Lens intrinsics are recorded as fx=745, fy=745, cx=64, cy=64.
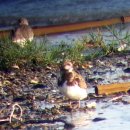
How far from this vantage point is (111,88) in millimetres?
8938

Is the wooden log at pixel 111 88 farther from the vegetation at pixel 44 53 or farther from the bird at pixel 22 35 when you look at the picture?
the bird at pixel 22 35

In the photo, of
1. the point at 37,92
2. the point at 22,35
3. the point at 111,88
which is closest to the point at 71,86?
the point at 111,88

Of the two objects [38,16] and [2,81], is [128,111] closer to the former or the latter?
[2,81]

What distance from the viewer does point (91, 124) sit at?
7801 millimetres

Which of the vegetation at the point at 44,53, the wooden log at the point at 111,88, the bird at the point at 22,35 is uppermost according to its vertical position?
the bird at the point at 22,35

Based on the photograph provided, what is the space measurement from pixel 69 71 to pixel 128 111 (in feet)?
3.43

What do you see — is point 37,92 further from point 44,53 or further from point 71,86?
point 44,53

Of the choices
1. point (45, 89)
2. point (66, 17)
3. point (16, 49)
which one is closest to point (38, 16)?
point (66, 17)

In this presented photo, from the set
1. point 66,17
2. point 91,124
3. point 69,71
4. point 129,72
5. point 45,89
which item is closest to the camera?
point 91,124

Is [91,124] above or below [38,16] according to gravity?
below

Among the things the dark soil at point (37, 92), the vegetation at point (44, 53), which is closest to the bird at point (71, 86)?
the dark soil at point (37, 92)

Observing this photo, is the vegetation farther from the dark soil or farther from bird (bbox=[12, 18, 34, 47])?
bird (bbox=[12, 18, 34, 47])

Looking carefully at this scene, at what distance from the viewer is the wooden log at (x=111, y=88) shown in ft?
29.2

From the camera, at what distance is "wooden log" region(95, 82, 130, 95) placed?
29.2ft
